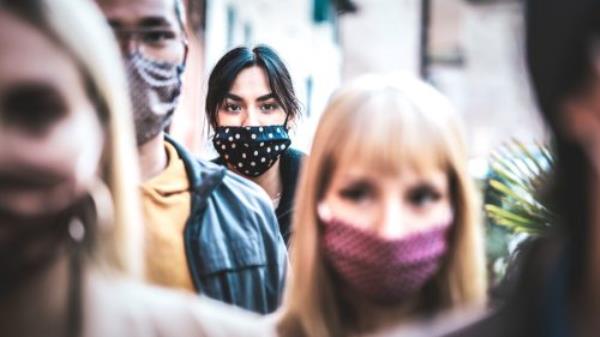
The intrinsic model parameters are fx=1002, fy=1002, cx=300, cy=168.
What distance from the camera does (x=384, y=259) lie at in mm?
2271

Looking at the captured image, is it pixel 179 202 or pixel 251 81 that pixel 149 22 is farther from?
pixel 251 81

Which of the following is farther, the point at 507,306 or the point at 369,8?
the point at 369,8

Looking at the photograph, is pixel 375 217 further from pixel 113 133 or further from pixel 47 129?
pixel 47 129

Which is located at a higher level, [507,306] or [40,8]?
[40,8]

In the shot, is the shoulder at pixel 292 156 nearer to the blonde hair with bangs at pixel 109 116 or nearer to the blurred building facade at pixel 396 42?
the blonde hair with bangs at pixel 109 116

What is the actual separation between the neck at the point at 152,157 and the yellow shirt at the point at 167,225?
0.08ft

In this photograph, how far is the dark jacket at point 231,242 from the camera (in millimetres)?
2713

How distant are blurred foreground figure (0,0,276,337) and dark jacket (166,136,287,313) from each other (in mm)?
630

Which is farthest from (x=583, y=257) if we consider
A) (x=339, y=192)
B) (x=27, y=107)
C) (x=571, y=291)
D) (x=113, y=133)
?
(x=27, y=107)

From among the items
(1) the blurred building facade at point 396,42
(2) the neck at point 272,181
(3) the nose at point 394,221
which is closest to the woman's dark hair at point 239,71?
(2) the neck at point 272,181

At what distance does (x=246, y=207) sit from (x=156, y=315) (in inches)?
38.7

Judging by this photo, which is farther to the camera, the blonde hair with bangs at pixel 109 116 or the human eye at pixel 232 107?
the human eye at pixel 232 107

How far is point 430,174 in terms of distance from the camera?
2277 mm

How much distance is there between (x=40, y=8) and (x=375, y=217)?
2.89ft
